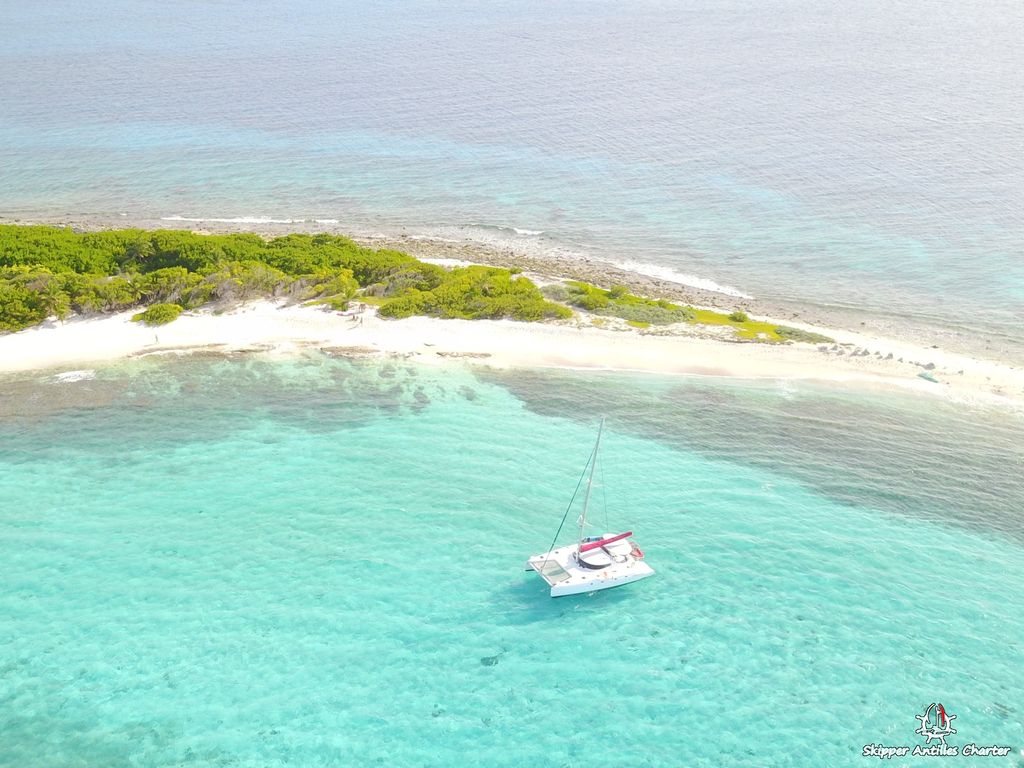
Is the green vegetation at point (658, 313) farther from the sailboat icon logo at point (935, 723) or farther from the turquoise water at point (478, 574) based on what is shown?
the sailboat icon logo at point (935, 723)

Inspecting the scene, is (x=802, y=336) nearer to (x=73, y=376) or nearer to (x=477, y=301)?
(x=477, y=301)

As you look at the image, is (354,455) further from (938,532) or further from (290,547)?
(938,532)

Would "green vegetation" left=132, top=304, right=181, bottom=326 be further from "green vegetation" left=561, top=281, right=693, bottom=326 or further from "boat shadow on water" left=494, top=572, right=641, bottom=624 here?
"boat shadow on water" left=494, top=572, right=641, bottom=624

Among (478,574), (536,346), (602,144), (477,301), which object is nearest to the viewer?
(478,574)

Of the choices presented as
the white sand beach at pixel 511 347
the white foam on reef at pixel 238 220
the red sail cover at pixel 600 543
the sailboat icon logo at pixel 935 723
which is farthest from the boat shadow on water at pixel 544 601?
the white foam on reef at pixel 238 220

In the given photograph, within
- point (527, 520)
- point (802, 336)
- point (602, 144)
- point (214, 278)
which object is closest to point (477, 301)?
point (214, 278)
